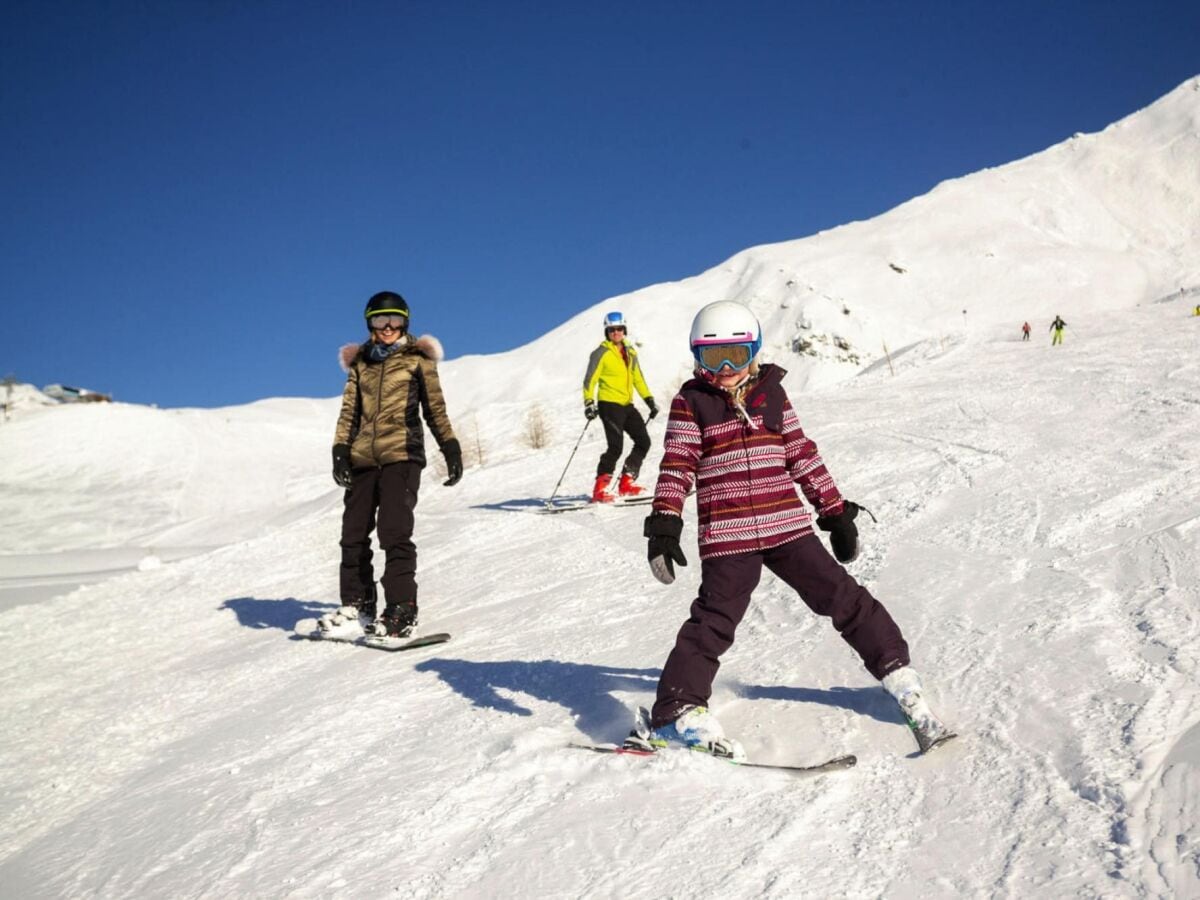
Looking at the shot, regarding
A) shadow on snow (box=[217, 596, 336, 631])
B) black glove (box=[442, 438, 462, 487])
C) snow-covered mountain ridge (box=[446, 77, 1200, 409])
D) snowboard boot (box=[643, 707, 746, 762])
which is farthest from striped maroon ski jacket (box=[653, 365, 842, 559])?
snow-covered mountain ridge (box=[446, 77, 1200, 409])

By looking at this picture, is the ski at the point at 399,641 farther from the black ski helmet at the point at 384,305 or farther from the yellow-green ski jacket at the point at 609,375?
the yellow-green ski jacket at the point at 609,375

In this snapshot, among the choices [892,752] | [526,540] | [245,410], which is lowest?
[892,752]

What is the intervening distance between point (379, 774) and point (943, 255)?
64416mm

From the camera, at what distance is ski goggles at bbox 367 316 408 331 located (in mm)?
5320

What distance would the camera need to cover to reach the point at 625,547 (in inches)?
265

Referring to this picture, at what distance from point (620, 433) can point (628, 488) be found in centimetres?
58

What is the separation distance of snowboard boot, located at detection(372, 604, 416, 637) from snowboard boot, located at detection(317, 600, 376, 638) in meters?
0.32

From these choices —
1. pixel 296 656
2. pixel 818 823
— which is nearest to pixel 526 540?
pixel 296 656

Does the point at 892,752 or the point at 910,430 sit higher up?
the point at 910,430

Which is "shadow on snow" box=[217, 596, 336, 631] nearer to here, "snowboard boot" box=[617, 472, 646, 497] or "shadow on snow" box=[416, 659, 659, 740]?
"shadow on snow" box=[416, 659, 659, 740]

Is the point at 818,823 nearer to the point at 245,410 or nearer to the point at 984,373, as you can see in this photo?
the point at 984,373

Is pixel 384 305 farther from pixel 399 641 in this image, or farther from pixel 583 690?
pixel 583 690

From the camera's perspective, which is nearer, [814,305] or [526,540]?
[526,540]

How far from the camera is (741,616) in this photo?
10.1 feet
